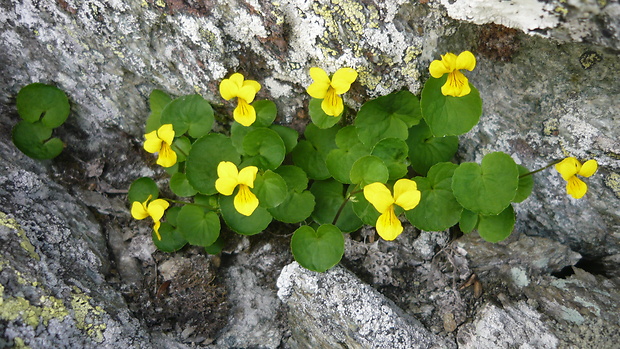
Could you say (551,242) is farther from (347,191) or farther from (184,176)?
(184,176)

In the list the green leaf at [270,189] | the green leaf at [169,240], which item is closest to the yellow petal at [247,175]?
the green leaf at [270,189]

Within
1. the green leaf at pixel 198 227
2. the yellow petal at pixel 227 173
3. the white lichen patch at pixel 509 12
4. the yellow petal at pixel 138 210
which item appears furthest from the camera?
the green leaf at pixel 198 227

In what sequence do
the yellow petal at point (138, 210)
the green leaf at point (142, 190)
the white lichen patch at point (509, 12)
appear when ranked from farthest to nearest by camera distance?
1. the green leaf at point (142, 190)
2. the yellow petal at point (138, 210)
3. the white lichen patch at point (509, 12)

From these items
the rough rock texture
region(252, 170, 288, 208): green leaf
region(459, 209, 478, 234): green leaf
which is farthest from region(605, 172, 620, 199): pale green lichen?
region(252, 170, 288, 208): green leaf

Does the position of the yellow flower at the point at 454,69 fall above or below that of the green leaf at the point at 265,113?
above

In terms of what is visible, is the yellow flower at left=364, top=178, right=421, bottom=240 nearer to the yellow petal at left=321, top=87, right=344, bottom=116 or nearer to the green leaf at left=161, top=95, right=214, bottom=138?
the yellow petal at left=321, top=87, right=344, bottom=116

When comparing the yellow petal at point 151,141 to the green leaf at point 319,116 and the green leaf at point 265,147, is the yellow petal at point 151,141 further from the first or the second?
the green leaf at point 319,116

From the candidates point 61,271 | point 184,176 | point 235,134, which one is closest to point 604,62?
point 235,134
